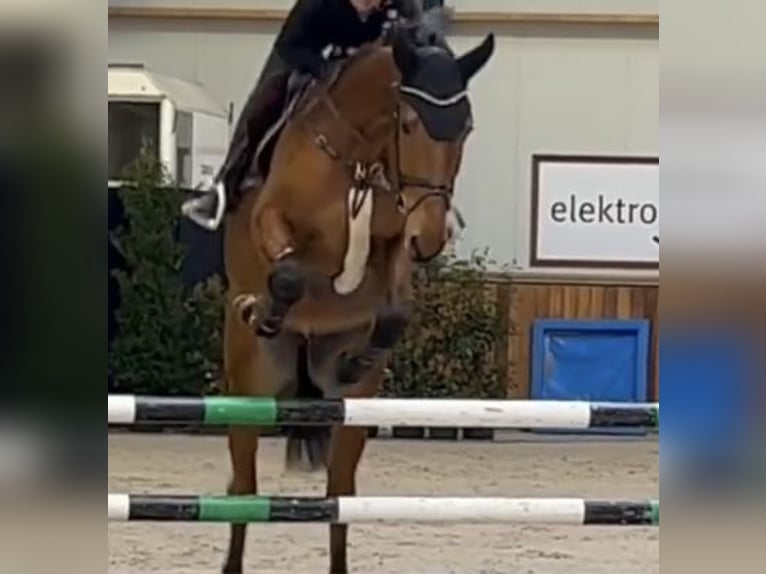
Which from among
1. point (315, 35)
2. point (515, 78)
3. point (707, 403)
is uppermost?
point (515, 78)

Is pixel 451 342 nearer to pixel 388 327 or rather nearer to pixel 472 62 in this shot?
pixel 388 327

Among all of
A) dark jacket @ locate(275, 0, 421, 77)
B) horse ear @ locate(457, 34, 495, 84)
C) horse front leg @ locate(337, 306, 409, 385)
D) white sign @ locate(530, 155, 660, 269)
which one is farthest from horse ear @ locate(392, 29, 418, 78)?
white sign @ locate(530, 155, 660, 269)

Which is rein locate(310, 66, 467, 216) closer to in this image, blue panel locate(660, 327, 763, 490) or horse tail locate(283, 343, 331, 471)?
horse tail locate(283, 343, 331, 471)

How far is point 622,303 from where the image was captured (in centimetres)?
979

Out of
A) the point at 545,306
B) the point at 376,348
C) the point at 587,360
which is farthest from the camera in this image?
the point at 545,306

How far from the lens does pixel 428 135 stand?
3156 mm

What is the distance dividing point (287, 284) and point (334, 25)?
62cm

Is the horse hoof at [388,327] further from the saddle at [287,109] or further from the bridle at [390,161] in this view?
the saddle at [287,109]

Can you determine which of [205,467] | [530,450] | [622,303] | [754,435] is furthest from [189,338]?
[754,435]

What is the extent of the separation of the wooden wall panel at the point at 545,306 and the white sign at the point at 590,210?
0.55 feet

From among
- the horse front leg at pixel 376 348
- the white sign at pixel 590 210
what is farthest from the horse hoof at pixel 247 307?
the white sign at pixel 590 210

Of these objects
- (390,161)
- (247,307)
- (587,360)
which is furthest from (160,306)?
(390,161)

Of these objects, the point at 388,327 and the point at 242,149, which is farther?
the point at 242,149

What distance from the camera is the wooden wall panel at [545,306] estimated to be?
9711 mm
